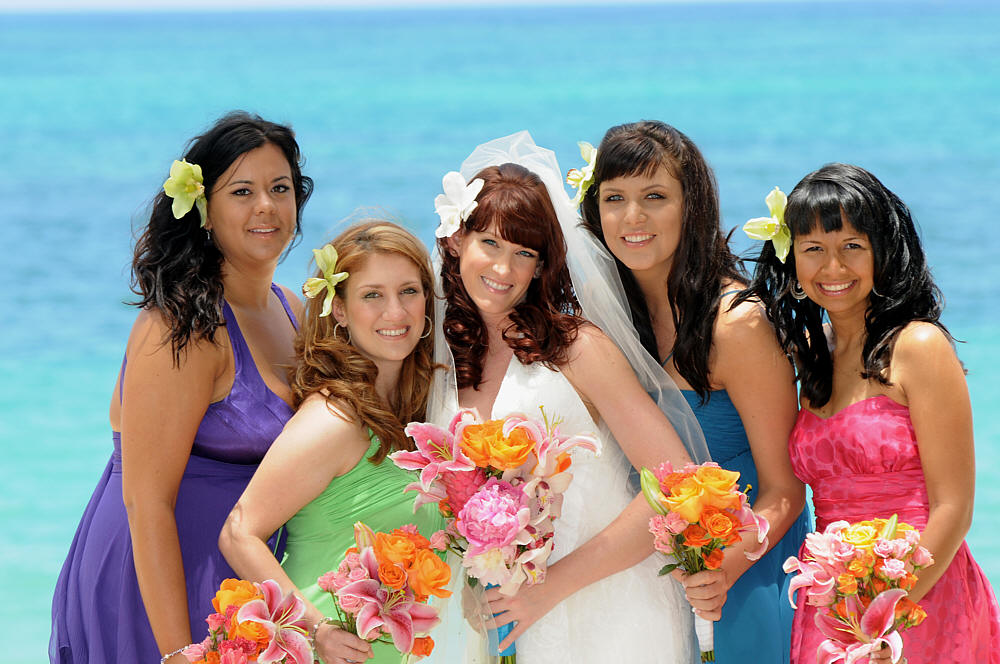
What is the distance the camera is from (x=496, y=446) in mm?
3693

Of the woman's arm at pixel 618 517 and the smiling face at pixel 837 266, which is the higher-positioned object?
the smiling face at pixel 837 266

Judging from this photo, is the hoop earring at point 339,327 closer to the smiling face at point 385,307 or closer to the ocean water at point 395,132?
the smiling face at point 385,307

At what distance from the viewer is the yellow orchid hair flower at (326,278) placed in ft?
14.4

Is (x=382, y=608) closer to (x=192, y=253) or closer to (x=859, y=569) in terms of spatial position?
(x=859, y=569)

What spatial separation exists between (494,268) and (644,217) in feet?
2.07

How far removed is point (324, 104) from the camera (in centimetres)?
3978

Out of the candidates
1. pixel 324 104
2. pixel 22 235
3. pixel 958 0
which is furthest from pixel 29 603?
pixel 958 0

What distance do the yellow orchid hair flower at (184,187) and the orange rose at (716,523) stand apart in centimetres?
223

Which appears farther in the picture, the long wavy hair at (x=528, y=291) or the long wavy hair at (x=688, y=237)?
the long wavy hair at (x=688, y=237)

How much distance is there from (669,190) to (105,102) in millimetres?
38023

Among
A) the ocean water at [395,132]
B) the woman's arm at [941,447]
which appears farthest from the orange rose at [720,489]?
the ocean water at [395,132]

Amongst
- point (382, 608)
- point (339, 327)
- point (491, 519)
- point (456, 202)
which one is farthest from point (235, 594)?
point (456, 202)

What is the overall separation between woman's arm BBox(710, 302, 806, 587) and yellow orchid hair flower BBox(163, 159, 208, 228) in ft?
6.73

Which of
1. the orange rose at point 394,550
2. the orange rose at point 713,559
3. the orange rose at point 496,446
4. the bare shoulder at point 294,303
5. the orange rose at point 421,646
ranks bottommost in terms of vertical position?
the orange rose at point 421,646
